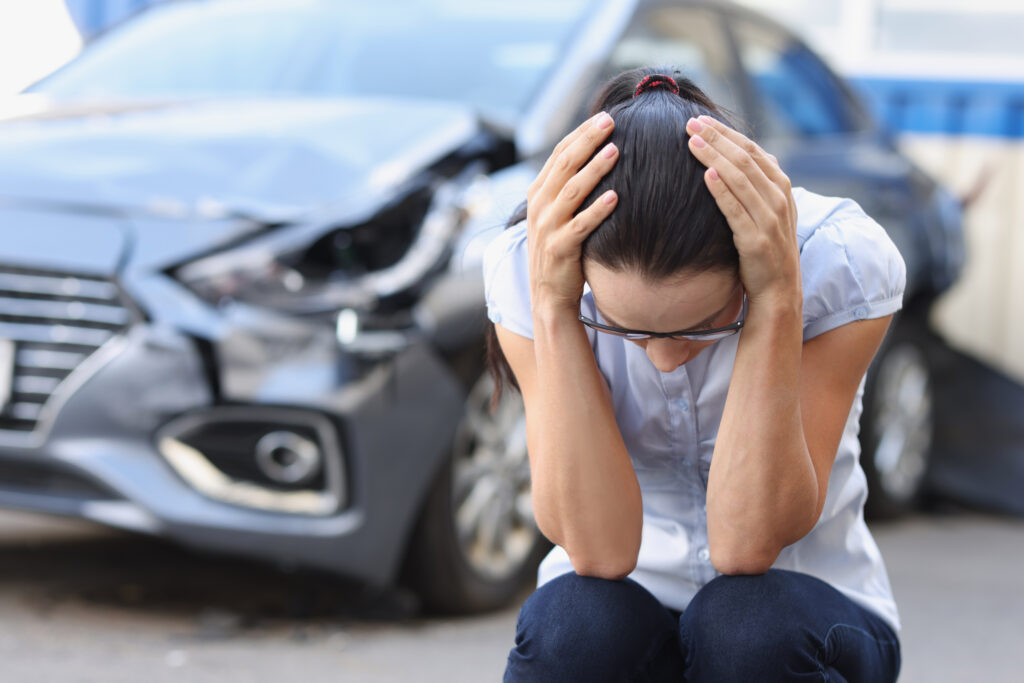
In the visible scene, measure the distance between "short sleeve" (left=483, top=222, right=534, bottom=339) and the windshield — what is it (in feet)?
5.91

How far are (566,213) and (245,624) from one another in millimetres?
1923

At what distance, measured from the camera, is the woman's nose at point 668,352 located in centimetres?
166

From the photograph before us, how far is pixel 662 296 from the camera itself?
1.53 meters

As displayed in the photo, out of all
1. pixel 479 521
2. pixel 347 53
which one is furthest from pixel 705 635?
pixel 347 53

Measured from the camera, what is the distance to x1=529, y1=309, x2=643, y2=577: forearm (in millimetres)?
1696

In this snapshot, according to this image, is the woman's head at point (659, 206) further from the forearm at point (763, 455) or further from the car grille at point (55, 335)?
the car grille at point (55, 335)

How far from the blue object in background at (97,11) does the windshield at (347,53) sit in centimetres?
391

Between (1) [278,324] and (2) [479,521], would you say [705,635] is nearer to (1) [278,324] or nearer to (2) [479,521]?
(1) [278,324]

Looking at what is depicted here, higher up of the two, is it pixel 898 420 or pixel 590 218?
pixel 590 218

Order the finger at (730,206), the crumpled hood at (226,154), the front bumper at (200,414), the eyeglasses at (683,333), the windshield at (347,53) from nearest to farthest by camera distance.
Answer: the finger at (730,206), the eyeglasses at (683,333), the front bumper at (200,414), the crumpled hood at (226,154), the windshield at (347,53)

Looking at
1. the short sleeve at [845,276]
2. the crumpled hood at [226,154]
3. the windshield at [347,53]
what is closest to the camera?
the short sleeve at [845,276]

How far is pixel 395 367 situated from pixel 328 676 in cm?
69

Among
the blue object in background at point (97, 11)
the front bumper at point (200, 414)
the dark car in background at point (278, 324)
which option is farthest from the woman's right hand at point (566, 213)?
the blue object in background at point (97, 11)

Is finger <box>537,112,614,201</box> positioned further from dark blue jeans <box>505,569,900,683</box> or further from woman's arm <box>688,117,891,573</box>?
dark blue jeans <box>505,569,900,683</box>
